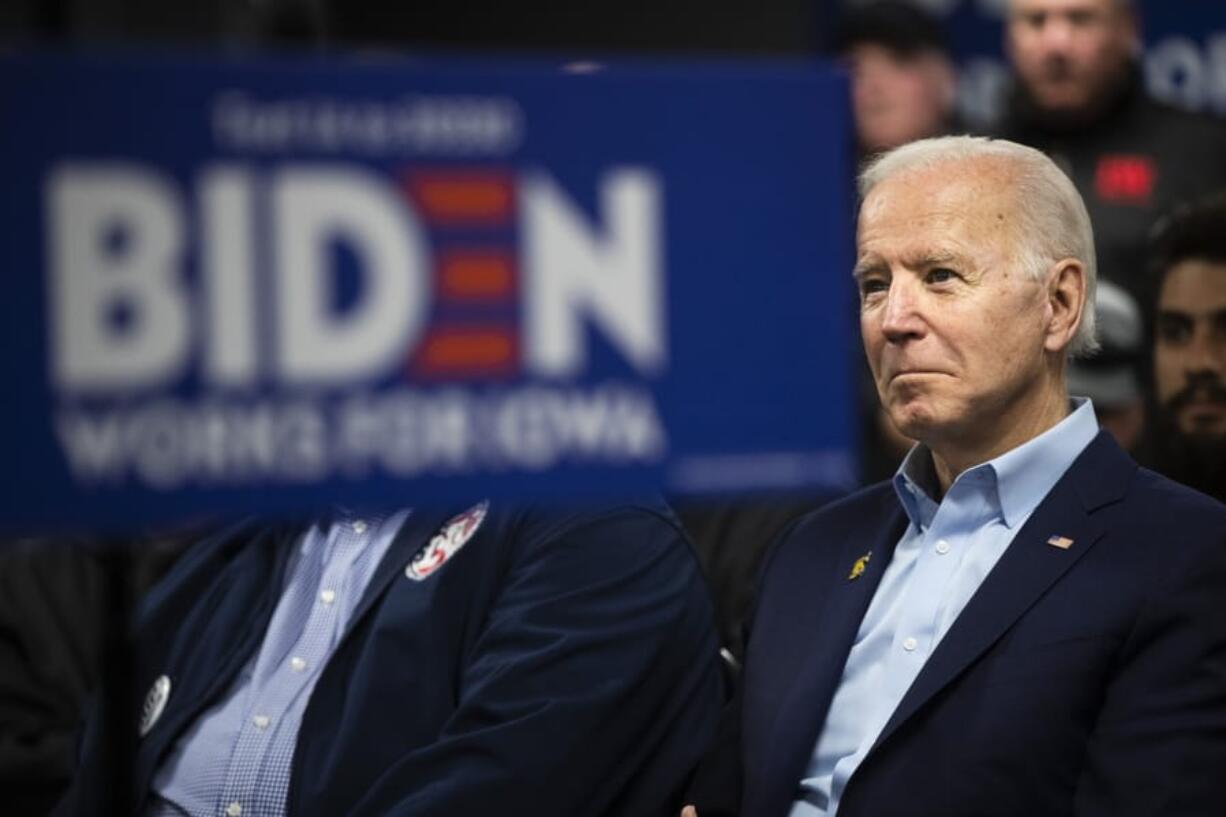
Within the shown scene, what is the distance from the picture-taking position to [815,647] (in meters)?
2.22

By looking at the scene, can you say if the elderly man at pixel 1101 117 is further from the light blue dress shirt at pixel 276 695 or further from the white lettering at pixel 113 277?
the white lettering at pixel 113 277

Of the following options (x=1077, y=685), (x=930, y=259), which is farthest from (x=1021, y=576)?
(x=930, y=259)

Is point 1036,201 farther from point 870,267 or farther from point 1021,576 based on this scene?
point 1021,576

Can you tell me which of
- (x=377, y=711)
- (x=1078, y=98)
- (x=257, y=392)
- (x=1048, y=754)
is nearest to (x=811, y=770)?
(x=1048, y=754)

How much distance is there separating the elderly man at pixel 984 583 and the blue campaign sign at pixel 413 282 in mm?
340

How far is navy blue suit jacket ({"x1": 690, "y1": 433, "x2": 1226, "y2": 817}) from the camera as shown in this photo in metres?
1.91

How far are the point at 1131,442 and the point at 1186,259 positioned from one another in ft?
0.97

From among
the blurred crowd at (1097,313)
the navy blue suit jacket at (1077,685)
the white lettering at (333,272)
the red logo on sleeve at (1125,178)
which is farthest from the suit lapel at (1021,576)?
the red logo on sleeve at (1125,178)

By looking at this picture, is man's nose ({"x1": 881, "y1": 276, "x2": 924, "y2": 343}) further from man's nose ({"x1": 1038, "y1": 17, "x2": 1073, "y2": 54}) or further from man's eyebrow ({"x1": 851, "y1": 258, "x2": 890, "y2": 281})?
man's nose ({"x1": 1038, "y1": 17, "x2": 1073, "y2": 54})

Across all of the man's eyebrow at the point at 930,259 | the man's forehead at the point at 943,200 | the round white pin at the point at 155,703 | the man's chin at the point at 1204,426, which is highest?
the man's forehead at the point at 943,200

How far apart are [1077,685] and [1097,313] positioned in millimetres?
851

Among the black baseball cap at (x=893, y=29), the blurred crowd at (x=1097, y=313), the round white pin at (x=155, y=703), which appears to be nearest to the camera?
the round white pin at (x=155, y=703)

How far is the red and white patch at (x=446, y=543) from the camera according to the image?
7.54 feet

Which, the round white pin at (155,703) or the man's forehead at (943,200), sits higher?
the man's forehead at (943,200)
